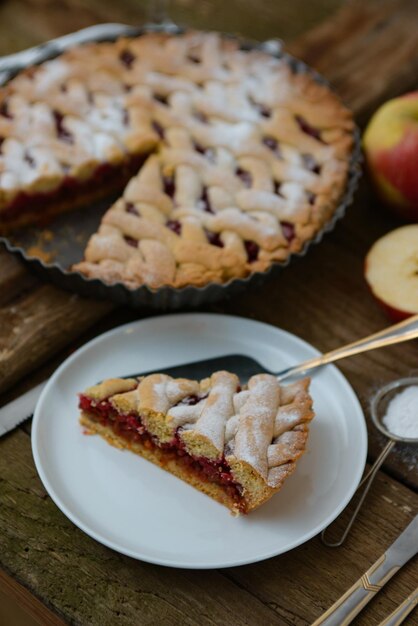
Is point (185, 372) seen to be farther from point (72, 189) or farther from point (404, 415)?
point (72, 189)

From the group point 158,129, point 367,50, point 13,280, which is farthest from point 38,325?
point 367,50

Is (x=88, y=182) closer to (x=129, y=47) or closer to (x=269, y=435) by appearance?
(x=129, y=47)

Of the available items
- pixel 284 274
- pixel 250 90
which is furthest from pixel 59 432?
pixel 250 90

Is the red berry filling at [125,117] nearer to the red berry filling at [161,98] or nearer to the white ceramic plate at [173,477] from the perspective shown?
the red berry filling at [161,98]

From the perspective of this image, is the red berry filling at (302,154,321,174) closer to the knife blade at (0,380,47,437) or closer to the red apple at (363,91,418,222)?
the red apple at (363,91,418,222)

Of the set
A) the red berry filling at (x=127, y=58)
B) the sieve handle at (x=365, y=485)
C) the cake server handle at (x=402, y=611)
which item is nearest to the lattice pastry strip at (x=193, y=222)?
the red berry filling at (x=127, y=58)

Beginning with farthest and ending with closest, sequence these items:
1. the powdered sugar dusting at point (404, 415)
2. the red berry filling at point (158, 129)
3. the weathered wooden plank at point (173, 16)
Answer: the weathered wooden plank at point (173, 16) → the red berry filling at point (158, 129) → the powdered sugar dusting at point (404, 415)
